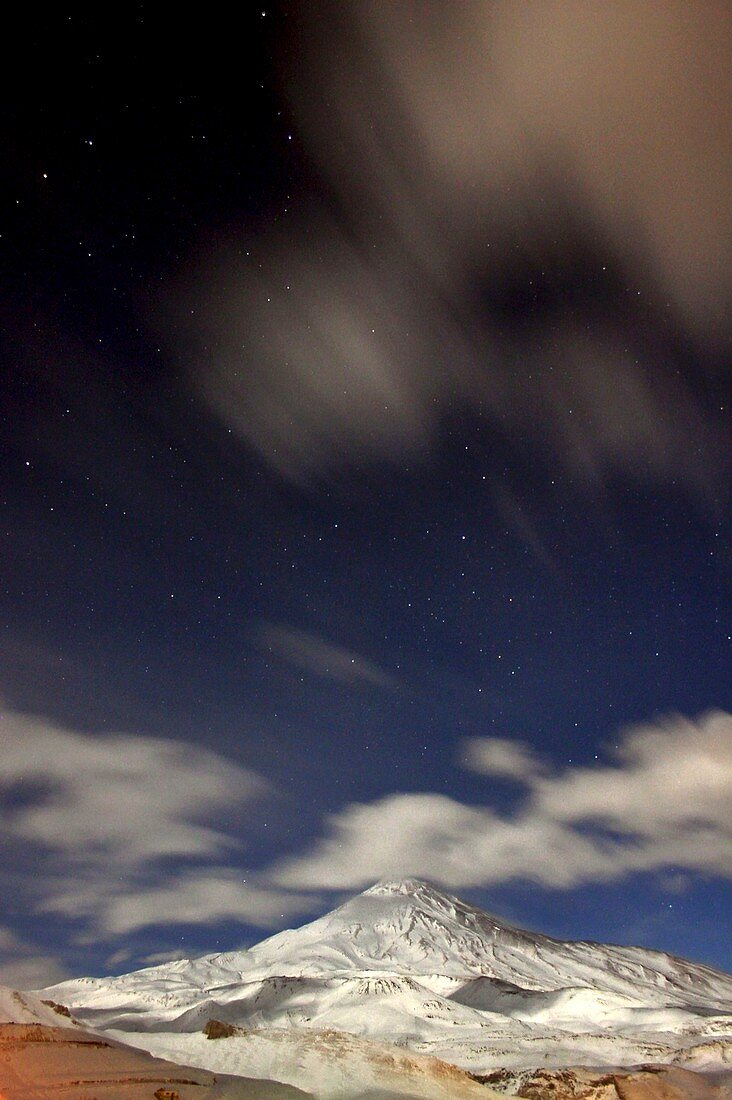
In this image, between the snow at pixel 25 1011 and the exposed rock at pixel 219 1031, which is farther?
the exposed rock at pixel 219 1031

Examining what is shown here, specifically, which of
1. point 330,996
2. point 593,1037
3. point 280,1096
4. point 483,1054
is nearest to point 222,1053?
point 280,1096

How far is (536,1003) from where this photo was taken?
197m

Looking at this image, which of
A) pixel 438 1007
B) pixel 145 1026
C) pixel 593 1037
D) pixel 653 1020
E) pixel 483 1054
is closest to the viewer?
Result: pixel 483 1054

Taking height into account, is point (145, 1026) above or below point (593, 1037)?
below

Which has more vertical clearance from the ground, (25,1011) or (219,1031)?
(25,1011)

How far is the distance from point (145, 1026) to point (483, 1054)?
515ft

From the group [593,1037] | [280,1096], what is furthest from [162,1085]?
[593,1037]

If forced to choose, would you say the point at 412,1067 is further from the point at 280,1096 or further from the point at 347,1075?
the point at 280,1096

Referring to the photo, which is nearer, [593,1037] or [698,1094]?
[698,1094]

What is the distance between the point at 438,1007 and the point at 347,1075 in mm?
162968

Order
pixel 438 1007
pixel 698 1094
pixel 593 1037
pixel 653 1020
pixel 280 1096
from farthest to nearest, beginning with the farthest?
pixel 438 1007 < pixel 653 1020 < pixel 593 1037 < pixel 698 1094 < pixel 280 1096

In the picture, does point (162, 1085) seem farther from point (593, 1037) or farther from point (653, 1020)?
point (653, 1020)

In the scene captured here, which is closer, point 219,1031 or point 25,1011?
point 25,1011

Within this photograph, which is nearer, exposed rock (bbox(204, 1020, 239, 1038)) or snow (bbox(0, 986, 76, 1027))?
snow (bbox(0, 986, 76, 1027))
